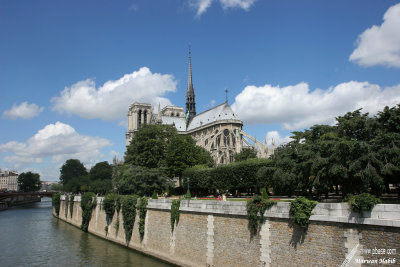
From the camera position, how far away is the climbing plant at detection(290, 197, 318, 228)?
45.2 feet

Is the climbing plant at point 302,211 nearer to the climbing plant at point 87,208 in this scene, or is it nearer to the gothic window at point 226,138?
the climbing plant at point 87,208

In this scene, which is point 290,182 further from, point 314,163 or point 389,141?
point 389,141

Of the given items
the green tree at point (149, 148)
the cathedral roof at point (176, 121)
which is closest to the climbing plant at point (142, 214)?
the green tree at point (149, 148)

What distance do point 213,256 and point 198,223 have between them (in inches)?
89.5

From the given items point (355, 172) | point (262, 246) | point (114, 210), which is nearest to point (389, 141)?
point (355, 172)

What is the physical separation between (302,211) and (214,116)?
7832cm

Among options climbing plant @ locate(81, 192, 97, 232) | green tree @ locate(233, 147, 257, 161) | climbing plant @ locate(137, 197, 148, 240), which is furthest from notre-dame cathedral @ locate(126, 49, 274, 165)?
climbing plant @ locate(137, 197, 148, 240)

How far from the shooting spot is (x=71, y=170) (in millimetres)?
118000

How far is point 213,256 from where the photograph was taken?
61.8 feet

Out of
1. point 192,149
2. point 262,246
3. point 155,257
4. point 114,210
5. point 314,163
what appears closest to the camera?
point 262,246

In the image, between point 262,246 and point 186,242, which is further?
point 186,242

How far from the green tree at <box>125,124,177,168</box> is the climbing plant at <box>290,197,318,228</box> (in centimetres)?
4170

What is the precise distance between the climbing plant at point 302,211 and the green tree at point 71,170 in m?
113

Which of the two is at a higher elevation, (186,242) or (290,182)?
(290,182)
